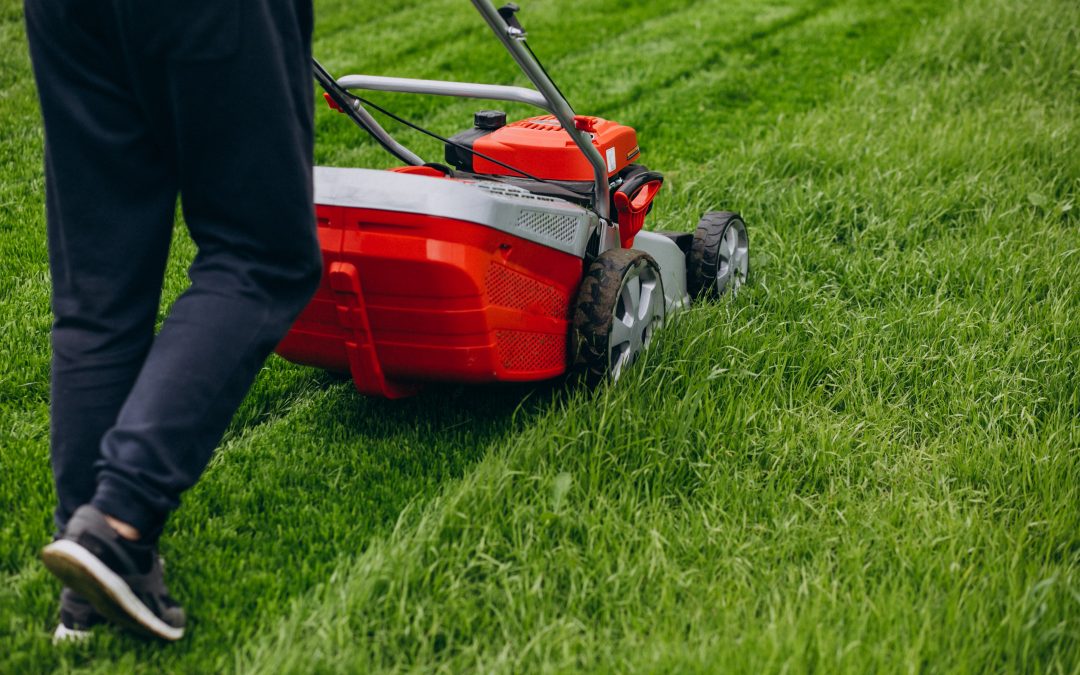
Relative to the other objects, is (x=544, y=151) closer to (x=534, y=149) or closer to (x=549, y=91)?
(x=534, y=149)

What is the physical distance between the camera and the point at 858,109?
16.9 feet

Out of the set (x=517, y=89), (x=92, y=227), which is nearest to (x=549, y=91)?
(x=517, y=89)

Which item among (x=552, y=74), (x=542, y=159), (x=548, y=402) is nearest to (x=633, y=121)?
(x=552, y=74)

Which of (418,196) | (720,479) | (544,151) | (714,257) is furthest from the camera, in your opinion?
(714,257)

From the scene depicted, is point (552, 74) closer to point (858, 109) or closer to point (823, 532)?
point (858, 109)

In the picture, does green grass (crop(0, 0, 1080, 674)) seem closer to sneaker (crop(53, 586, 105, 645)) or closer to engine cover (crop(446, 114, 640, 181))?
sneaker (crop(53, 586, 105, 645))

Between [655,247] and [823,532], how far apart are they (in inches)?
41.8

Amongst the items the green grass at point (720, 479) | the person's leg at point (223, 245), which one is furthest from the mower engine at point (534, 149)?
the person's leg at point (223, 245)

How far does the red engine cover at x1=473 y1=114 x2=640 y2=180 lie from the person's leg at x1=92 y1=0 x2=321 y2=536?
107 centimetres

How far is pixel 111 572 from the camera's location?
1.58 metres

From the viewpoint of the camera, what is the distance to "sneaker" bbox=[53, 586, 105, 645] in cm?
175

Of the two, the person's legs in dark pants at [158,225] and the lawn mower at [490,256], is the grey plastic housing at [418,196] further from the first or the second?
the person's legs in dark pants at [158,225]

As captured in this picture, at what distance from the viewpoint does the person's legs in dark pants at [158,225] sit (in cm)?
159

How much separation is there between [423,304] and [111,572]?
803 millimetres
